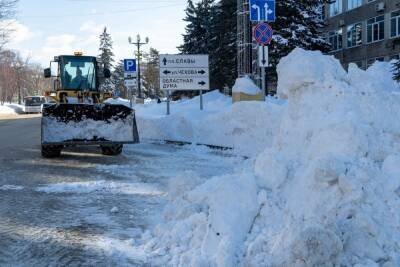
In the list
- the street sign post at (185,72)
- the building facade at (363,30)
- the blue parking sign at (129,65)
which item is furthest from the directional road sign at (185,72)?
the building facade at (363,30)

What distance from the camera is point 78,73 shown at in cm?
1659

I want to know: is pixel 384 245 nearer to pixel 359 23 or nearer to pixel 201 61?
pixel 201 61

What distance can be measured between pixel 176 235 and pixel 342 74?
348cm

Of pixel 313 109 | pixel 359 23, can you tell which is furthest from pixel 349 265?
pixel 359 23

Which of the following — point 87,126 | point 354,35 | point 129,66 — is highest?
point 354,35

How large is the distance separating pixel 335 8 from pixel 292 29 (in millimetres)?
15883

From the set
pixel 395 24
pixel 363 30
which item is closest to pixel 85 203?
pixel 395 24

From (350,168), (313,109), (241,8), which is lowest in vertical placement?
(350,168)

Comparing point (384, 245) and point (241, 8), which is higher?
point (241, 8)

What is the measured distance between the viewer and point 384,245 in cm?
452

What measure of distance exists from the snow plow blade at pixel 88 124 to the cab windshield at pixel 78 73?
12.2ft

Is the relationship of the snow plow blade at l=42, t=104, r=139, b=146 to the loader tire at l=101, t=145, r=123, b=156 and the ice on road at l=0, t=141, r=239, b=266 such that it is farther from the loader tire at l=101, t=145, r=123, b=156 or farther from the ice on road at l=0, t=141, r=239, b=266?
the ice on road at l=0, t=141, r=239, b=266

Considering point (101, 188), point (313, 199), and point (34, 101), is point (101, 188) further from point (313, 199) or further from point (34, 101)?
point (34, 101)

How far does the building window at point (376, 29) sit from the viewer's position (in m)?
36.8
